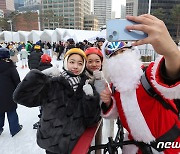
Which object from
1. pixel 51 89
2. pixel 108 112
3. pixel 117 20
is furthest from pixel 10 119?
pixel 117 20

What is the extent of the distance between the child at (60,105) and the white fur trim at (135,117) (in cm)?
40

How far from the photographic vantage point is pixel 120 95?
117 centimetres

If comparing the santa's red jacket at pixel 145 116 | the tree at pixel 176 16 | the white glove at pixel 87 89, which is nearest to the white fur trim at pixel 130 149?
the santa's red jacket at pixel 145 116

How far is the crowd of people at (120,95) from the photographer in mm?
845

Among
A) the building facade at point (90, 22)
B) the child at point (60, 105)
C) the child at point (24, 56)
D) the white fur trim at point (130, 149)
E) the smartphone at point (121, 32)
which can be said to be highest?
the building facade at point (90, 22)

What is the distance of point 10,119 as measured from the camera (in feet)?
11.3

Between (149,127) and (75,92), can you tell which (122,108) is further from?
(75,92)

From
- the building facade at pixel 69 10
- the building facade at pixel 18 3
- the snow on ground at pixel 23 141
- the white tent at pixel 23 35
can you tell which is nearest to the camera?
the snow on ground at pixel 23 141

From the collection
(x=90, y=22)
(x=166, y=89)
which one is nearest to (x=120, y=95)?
(x=166, y=89)

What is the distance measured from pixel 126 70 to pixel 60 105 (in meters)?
0.68

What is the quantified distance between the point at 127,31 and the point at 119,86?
48cm

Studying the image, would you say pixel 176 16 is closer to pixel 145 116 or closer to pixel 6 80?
pixel 6 80

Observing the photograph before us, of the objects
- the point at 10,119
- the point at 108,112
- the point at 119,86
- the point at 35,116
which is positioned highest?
the point at 119,86

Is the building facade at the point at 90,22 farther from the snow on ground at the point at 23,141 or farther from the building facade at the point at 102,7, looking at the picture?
the snow on ground at the point at 23,141
